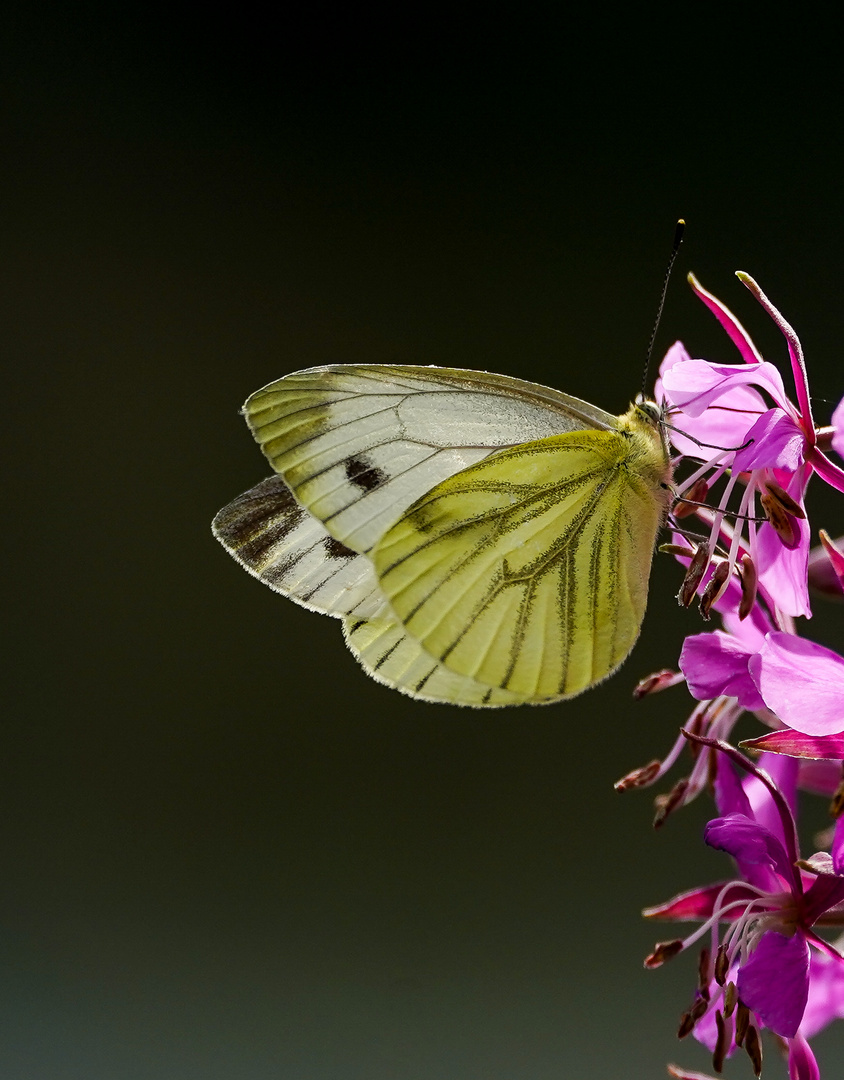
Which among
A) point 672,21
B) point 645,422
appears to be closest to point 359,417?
point 645,422

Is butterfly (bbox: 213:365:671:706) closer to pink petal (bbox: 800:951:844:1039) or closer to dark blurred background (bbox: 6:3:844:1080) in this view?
pink petal (bbox: 800:951:844:1039)

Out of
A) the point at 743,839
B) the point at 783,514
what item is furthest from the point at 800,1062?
the point at 783,514

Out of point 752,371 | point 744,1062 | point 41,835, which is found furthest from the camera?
point 41,835

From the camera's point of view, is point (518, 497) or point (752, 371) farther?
point (518, 497)

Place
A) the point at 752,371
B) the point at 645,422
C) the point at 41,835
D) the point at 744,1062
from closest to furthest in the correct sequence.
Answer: the point at 752,371
the point at 645,422
the point at 744,1062
the point at 41,835

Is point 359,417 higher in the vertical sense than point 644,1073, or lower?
higher

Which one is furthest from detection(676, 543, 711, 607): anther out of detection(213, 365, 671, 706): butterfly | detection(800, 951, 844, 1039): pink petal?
detection(800, 951, 844, 1039): pink petal

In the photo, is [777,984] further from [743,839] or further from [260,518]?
[260,518]

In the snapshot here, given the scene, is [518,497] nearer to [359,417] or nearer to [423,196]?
[359,417]
